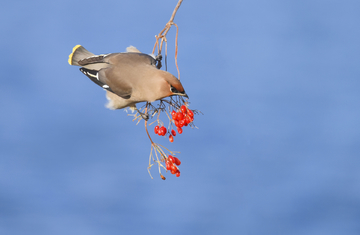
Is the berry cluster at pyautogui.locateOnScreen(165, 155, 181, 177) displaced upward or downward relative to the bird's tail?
downward

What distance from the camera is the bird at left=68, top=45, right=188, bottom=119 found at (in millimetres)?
2775

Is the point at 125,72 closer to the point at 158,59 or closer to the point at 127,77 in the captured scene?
the point at 127,77

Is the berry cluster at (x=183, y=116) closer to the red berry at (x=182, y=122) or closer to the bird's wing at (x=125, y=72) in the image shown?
the red berry at (x=182, y=122)

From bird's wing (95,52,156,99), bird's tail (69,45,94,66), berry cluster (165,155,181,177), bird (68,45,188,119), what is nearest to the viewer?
bird (68,45,188,119)

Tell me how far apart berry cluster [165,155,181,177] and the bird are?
43cm

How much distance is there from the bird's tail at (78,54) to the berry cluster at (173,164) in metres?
1.29

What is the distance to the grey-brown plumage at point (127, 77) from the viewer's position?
2777 mm

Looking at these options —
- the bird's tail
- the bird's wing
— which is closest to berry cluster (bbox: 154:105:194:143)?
the bird's wing

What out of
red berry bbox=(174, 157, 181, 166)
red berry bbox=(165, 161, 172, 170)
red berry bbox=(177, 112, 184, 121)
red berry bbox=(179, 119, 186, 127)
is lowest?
red berry bbox=(165, 161, 172, 170)

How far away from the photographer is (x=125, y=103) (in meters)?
3.35

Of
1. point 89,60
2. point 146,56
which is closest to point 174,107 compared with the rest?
point 146,56

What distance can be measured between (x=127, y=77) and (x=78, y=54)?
0.72 metres

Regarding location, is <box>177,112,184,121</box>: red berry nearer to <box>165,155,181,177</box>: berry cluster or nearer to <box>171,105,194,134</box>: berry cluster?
<box>171,105,194,134</box>: berry cluster

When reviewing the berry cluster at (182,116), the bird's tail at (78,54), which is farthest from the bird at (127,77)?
the berry cluster at (182,116)
